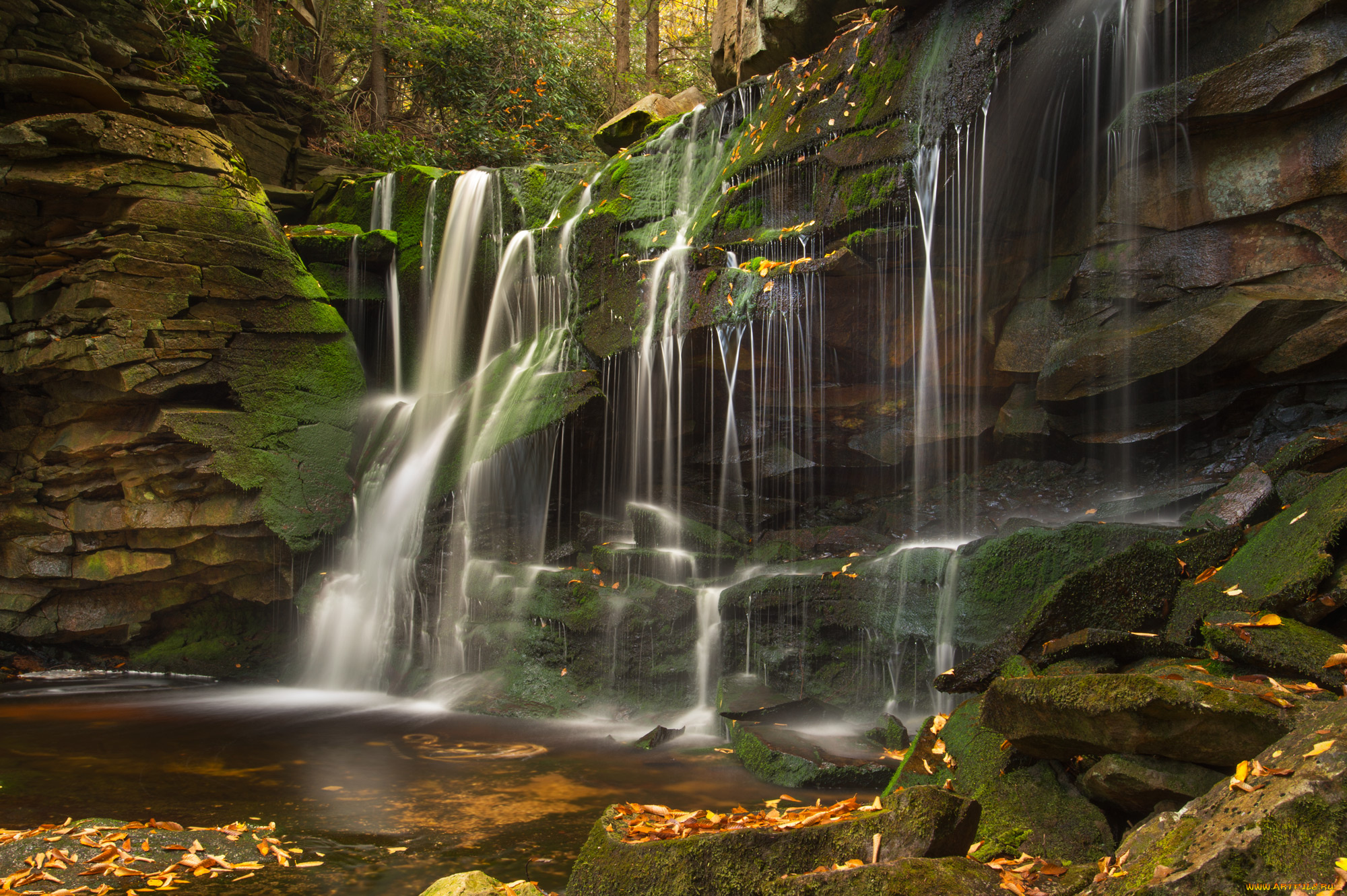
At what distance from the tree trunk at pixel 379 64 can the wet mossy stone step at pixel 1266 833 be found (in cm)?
1935

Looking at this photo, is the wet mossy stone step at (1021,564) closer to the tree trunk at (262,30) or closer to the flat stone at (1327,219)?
the flat stone at (1327,219)

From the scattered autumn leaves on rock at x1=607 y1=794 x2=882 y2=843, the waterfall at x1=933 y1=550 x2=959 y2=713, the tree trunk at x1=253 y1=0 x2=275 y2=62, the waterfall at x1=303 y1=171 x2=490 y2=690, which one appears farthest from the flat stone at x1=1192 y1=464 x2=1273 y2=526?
the tree trunk at x1=253 y1=0 x2=275 y2=62

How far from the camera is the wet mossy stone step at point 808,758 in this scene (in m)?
5.48

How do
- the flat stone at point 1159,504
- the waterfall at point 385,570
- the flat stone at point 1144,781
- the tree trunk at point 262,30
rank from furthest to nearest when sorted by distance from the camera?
the tree trunk at point 262,30
the waterfall at point 385,570
the flat stone at point 1159,504
the flat stone at point 1144,781

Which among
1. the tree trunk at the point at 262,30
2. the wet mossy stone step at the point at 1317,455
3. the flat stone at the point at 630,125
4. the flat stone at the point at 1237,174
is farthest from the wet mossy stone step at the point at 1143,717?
the tree trunk at the point at 262,30

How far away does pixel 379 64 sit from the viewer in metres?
17.9

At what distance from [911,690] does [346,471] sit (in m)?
7.89

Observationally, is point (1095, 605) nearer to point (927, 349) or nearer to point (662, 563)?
point (927, 349)

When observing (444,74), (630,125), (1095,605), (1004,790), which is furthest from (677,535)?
(444,74)

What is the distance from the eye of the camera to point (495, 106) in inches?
730

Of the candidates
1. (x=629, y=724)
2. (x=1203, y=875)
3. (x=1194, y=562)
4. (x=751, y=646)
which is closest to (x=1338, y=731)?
(x=1203, y=875)

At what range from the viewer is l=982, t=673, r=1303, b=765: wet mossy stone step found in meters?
3.17

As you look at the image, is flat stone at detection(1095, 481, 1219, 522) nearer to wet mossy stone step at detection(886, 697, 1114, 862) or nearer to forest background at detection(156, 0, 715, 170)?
wet mossy stone step at detection(886, 697, 1114, 862)

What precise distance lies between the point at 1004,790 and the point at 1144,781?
2.52ft
